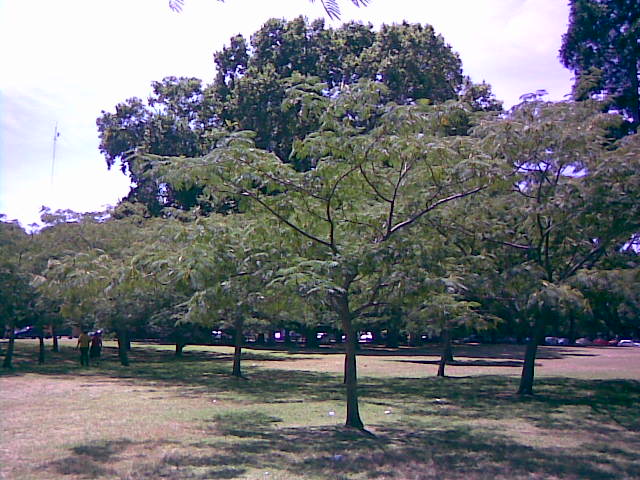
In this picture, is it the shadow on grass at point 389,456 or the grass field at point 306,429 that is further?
the grass field at point 306,429

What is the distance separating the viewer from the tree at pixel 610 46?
20.8 metres

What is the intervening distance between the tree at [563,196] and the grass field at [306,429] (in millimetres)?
3142

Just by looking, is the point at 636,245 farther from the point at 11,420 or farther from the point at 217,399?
the point at 11,420

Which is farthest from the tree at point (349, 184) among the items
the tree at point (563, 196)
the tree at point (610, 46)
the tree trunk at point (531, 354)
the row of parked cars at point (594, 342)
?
the row of parked cars at point (594, 342)

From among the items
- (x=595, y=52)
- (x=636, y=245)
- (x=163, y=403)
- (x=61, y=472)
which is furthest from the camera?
(x=595, y=52)

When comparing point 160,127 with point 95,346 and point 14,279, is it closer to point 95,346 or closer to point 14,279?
point 95,346

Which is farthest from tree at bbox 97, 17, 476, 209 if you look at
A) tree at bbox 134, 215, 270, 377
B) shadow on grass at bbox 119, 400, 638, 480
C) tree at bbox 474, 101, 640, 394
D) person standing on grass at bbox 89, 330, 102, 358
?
shadow on grass at bbox 119, 400, 638, 480

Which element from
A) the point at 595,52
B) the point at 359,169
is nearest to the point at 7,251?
the point at 359,169

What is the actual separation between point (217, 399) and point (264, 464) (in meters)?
8.50

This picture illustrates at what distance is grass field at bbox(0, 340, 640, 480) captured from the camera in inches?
379

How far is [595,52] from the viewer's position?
70.1 ft

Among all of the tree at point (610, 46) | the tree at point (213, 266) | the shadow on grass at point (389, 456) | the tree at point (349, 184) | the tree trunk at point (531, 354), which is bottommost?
the shadow on grass at point (389, 456)

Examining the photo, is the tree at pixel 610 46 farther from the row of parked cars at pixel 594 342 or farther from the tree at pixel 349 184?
the row of parked cars at pixel 594 342

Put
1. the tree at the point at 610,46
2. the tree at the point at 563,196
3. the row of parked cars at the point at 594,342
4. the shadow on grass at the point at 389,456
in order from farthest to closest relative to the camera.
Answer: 1. the row of parked cars at the point at 594,342
2. the tree at the point at 610,46
3. the tree at the point at 563,196
4. the shadow on grass at the point at 389,456
